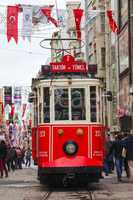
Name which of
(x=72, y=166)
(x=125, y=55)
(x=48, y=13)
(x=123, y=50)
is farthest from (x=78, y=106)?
(x=123, y=50)

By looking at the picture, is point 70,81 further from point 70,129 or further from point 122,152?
point 122,152

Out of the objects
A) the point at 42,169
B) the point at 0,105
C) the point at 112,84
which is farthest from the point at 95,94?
the point at 0,105

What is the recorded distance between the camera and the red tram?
21.8 metres

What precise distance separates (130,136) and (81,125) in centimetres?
587

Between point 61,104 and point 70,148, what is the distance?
4.32ft

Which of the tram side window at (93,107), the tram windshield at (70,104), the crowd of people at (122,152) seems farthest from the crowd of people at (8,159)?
the tram side window at (93,107)

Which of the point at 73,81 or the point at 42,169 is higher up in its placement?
the point at 73,81

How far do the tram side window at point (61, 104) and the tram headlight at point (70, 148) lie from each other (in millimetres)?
739

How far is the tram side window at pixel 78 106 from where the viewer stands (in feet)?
72.2

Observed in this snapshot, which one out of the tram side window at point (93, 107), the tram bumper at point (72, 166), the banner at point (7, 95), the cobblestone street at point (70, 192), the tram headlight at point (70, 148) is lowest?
the cobblestone street at point (70, 192)

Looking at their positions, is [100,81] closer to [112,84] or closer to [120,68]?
[120,68]

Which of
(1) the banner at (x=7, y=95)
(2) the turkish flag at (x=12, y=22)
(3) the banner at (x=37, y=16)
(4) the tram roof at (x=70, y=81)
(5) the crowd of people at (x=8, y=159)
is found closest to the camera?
(4) the tram roof at (x=70, y=81)

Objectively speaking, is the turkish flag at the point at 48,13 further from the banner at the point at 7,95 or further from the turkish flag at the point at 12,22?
the banner at the point at 7,95

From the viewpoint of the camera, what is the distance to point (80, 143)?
71.9 ft
